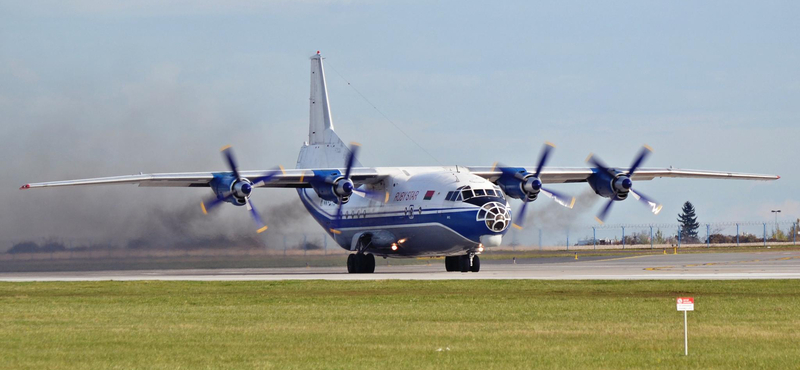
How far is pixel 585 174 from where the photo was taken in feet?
149

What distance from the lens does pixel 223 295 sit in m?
27.1

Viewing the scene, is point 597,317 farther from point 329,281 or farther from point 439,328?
point 329,281

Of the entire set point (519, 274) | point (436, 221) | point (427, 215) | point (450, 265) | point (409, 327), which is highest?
point (427, 215)

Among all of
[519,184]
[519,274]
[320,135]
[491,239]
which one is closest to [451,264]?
[519,184]

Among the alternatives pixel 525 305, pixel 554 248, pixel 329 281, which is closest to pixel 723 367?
pixel 525 305

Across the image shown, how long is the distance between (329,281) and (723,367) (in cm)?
2100

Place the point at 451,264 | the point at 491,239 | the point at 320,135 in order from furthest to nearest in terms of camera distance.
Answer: the point at 320,135
the point at 451,264
the point at 491,239

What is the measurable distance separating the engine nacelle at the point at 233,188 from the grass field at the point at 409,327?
10353 mm

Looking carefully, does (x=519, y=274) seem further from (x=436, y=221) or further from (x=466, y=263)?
(x=466, y=263)

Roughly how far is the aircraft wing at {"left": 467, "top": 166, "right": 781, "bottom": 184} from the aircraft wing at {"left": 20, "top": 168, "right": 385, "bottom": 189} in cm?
512

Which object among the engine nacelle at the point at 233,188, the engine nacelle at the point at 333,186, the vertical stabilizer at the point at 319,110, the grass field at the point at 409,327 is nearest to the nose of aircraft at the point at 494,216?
the engine nacelle at the point at 333,186

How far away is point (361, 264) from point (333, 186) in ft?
13.7

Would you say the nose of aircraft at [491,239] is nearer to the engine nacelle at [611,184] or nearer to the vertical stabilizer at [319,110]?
the engine nacelle at [611,184]

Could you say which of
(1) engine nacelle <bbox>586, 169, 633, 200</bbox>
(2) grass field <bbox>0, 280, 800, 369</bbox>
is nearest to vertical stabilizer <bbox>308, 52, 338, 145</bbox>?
(1) engine nacelle <bbox>586, 169, 633, 200</bbox>
